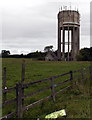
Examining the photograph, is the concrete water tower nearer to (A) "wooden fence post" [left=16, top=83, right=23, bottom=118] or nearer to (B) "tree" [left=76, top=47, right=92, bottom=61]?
(B) "tree" [left=76, top=47, right=92, bottom=61]

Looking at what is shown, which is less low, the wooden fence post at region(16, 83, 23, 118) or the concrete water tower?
the concrete water tower

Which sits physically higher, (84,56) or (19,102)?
(84,56)

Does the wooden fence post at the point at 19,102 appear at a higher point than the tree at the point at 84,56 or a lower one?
lower

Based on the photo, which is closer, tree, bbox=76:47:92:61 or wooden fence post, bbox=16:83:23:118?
wooden fence post, bbox=16:83:23:118

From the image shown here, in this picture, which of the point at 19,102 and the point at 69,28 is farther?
the point at 69,28

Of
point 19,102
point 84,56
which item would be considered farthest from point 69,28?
point 19,102

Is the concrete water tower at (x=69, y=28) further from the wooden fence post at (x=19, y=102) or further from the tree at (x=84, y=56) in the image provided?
the wooden fence post at (x=19, y=102)

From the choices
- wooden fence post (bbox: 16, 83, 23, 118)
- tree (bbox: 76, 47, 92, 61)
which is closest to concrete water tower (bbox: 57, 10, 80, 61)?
tree (bbox: 76, 47, 92, 61)

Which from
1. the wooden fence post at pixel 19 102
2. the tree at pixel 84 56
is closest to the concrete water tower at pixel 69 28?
the tree at pixel 84 56

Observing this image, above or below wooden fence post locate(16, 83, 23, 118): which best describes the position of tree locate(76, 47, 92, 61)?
above

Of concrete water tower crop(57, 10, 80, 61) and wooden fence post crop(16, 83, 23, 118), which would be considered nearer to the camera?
wooden fence post crop(16, 83, 23, 118)

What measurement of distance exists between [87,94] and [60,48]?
45.0 metres

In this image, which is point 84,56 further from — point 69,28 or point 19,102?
point 19,102

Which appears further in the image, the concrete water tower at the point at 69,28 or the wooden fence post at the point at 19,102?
the concrete water tower at the point at 69,28
